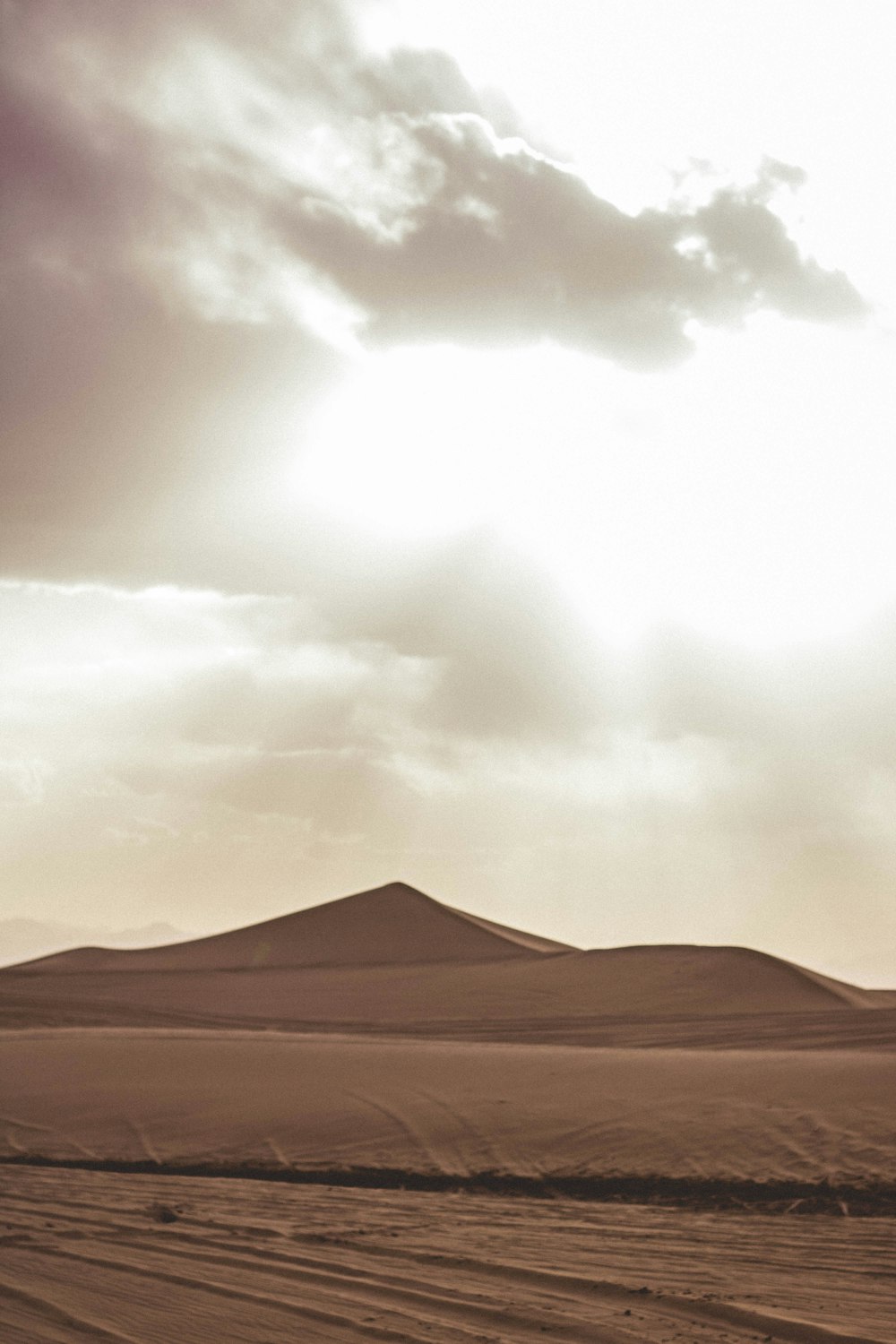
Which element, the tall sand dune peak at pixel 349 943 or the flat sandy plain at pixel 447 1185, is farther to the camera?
the tall sand dune peak at pixel 349 943

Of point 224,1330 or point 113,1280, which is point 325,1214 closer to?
point 113,1280

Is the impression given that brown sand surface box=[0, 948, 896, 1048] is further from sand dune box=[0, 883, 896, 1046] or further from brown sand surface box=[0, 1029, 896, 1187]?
brown sand surface box=[0, 1029, 896, 1187]

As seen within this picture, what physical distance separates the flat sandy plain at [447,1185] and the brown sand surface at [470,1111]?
0.05 m

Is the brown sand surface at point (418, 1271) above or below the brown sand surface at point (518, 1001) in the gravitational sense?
below

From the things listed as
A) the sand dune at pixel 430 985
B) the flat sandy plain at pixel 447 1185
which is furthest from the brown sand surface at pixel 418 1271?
the sand dune at pixel 430 985

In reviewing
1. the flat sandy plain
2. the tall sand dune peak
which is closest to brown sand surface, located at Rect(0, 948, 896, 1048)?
the flat sandy plain

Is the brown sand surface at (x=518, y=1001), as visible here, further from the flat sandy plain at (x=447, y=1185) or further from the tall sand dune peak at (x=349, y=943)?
the tall sand dune peak at (x=349, y=943)

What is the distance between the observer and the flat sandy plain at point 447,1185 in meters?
7.59

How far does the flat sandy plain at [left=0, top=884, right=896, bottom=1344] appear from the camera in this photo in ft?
24.9

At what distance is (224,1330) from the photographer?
280 inches

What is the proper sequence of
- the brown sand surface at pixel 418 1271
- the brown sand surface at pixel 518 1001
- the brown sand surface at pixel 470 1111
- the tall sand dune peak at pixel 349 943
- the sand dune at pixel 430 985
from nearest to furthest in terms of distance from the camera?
the brown sand surface at pixel 418 1271 → the brown sand surface at pixel 470 1111 → the brown sand surface at pixel 518 1001 → the sand dune at pixel 430 985 → the tall sand dune peak at pixel 349 943

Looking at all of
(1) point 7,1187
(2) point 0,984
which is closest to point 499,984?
(2) point 0,984

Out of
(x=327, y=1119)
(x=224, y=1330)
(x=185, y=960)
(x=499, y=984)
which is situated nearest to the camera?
(x=224, y=1330)

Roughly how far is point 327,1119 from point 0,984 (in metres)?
29.4
